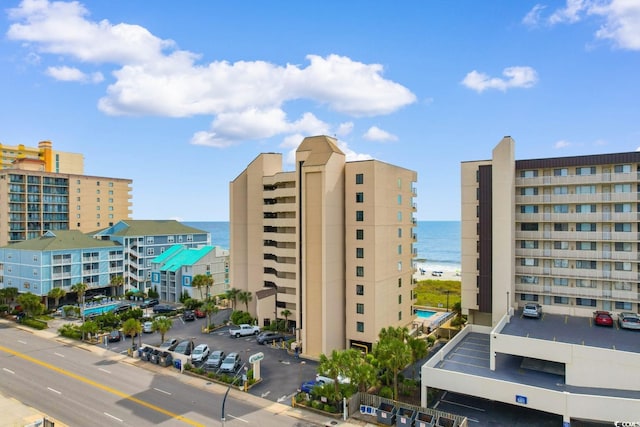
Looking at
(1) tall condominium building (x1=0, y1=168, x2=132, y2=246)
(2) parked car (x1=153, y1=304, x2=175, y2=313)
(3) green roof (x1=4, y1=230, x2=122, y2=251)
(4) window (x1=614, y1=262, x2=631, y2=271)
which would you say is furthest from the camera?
(1) tall condominium building (x1=0, y1=168, x2=132, y2=246)

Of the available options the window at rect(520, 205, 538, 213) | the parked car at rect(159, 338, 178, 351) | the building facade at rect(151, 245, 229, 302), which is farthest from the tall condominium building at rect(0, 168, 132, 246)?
the window at rect(520, 205, 538, 213)

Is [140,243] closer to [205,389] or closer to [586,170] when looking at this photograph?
[205,389]

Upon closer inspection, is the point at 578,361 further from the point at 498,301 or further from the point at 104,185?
the point at 104,185

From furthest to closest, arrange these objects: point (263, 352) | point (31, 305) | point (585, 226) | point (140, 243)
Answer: point (140, 243), point (31, 305), point (263, 352), point (585, 226)

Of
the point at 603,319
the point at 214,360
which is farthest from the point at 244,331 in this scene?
the point at 603,319

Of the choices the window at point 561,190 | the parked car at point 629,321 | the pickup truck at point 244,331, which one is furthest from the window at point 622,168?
the pickup truck at point 244,331

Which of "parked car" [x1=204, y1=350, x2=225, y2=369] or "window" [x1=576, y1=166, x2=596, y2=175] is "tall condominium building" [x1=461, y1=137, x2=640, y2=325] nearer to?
"window" [x1=576, y1=166, x2=596, y2=175]

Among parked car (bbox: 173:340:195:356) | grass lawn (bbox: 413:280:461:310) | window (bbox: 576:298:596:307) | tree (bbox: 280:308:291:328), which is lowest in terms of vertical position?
grass lawn (bbox: 413:280:461:310)
